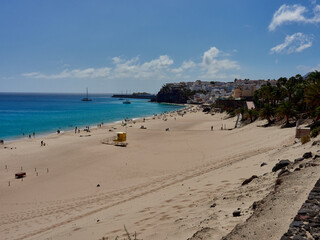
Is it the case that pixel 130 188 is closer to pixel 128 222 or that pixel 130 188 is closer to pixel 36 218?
pixel 36 218

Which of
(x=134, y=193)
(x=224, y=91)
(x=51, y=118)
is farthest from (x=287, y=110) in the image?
(x=224, y=91)

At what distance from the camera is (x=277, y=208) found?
17.3 ft

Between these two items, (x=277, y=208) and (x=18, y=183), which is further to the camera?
(x=18, y=183)

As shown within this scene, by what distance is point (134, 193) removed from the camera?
1252 centimetres

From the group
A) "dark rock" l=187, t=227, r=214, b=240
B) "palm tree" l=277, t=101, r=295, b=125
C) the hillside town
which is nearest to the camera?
"dark rock" l=187, t=227, r=214, b=240

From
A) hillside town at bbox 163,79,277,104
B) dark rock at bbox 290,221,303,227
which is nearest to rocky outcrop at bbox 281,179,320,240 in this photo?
dark rock at bbox 290,221,303,227

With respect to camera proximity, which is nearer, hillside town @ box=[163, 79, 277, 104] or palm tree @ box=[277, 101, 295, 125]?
palm tree @ box=[277, 101, 295, 125]

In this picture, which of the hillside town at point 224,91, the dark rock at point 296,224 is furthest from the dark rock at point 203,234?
the hillside town at point 224,91

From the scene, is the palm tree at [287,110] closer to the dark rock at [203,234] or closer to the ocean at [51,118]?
the dark rock at [203,234]

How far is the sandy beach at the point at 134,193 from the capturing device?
21.1ft

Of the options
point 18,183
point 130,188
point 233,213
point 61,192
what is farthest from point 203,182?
point 18,183

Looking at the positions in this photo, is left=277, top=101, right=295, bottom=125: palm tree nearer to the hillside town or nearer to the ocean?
the ocean

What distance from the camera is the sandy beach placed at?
644 centimetres

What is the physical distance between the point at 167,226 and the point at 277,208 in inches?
104
